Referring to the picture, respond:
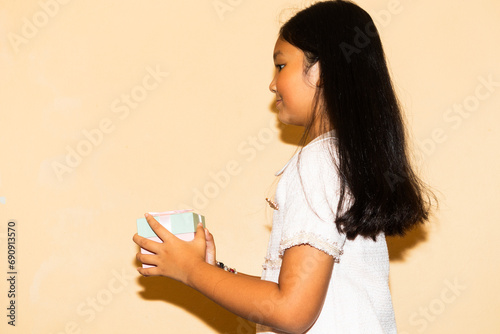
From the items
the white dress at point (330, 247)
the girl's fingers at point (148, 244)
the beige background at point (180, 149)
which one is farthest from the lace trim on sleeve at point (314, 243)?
the beige background at point (180, 149)

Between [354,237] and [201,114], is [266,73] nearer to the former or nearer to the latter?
[201,114]

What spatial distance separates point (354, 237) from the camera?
0.73 meters

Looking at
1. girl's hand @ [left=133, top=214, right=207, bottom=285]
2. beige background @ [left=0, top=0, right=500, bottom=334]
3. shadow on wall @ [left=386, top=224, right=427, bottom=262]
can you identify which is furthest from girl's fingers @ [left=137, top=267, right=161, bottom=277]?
shadow on wall @ [left=386, top=224, right=427, bottom=262]

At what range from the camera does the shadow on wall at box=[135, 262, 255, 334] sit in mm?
1294

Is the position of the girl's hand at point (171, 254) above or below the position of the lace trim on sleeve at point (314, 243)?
below

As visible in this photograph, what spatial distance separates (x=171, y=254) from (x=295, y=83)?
1.14 ft

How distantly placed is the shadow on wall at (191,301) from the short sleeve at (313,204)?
0.64 m

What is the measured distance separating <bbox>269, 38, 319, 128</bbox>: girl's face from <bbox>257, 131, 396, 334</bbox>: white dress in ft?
0.25

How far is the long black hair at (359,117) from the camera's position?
731 mm

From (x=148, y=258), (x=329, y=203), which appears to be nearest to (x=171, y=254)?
(x=148, y=258)

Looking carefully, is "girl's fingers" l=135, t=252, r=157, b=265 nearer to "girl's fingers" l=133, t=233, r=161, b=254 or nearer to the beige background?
"girl's fingers" l=133, t=233, r=161, b=254

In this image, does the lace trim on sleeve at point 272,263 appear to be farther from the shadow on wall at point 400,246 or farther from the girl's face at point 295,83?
Result: the shadow on wall at point 400,246

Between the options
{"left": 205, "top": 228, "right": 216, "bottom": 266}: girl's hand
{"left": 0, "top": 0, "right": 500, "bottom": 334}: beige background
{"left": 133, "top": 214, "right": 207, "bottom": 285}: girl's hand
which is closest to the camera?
{"left": 133, "top": 214, "right": 207, "bottom": 285}: girl's hand

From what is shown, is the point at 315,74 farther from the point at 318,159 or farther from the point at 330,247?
the point at 330,247
